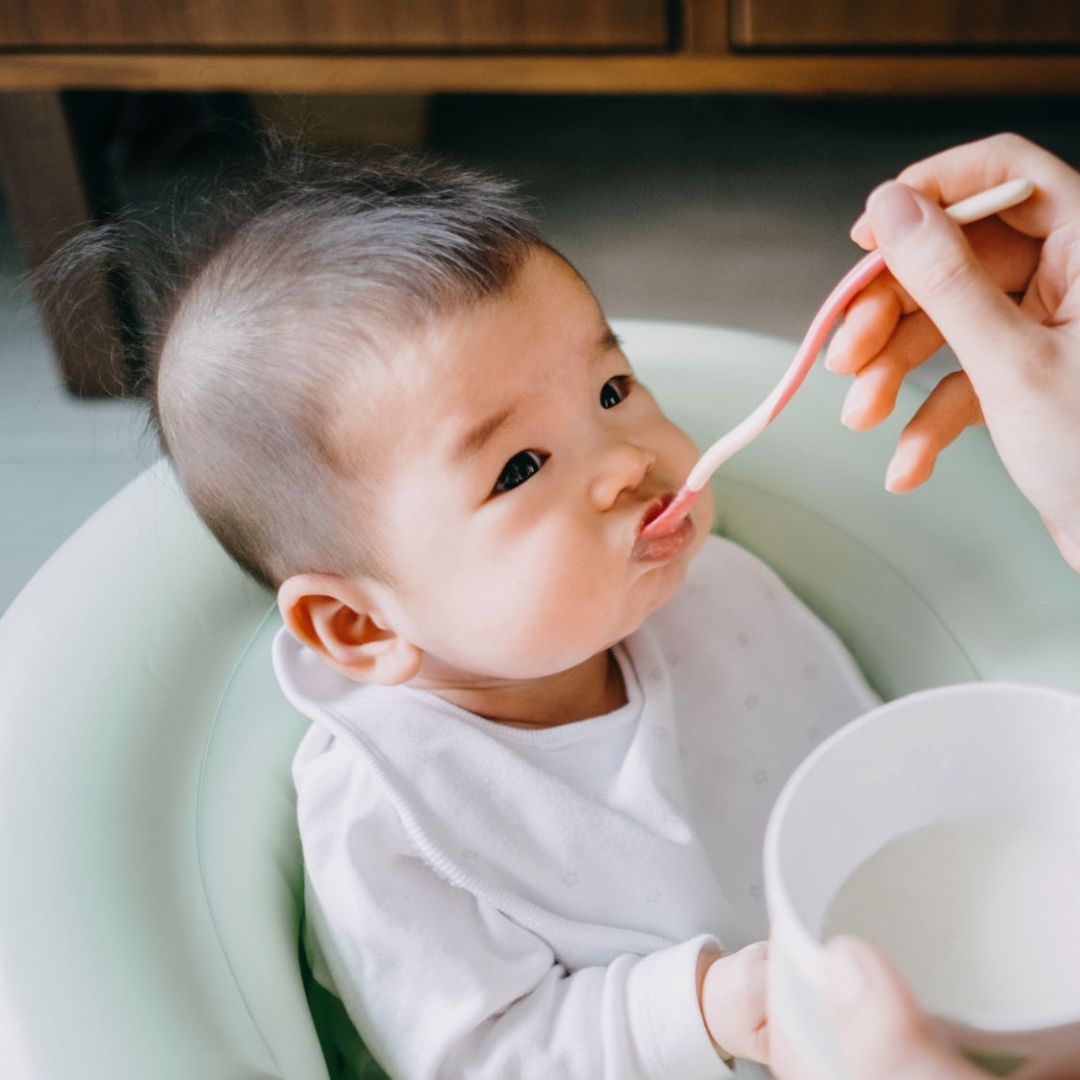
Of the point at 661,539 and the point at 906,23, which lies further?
the point at 906,23

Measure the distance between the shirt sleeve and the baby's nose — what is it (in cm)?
22

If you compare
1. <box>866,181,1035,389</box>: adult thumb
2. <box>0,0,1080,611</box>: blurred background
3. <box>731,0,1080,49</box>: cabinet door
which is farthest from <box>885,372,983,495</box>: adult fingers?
<box>731,0,1080,49</box>: cabinet door

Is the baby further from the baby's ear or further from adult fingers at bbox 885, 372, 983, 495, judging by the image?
adult fingers at bbox 885, 372, 983, 495

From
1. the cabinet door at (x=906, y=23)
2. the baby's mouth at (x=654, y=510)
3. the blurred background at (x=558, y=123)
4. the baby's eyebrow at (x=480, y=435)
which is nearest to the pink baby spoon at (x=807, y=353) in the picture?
the baby's mouth at (x=654, y=510)

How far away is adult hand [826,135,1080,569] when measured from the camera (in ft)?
1.85

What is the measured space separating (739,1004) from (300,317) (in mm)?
435

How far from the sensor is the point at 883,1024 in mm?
361

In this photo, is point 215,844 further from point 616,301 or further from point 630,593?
point 616,301

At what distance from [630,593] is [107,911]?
0.33 meters

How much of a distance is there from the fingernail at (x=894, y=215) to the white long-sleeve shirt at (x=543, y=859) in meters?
0.37

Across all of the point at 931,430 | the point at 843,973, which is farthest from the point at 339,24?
the point at 843,973

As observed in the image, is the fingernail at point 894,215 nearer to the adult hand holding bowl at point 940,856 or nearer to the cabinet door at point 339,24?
the adult hand holding bowl at point 940,856

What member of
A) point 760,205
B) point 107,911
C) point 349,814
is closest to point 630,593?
point 349,814

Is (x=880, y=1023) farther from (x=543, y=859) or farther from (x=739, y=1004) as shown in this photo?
(x=543, y=859)
